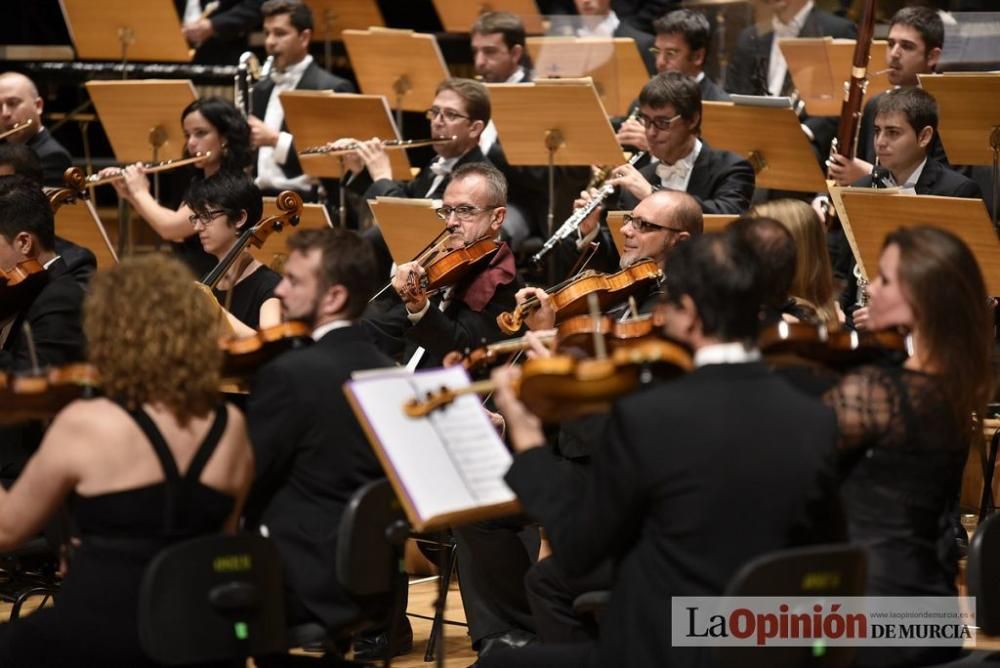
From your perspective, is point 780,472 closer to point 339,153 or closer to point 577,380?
point 577,380

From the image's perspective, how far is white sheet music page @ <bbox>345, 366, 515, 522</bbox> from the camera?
277 cm

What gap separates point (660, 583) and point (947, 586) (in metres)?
0.70

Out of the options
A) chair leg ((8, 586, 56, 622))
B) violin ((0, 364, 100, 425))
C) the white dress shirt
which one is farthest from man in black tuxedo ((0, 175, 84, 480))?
the white dress shirt

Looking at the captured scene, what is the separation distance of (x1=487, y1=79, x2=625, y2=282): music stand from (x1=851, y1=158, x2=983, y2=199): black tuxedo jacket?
1.20 m

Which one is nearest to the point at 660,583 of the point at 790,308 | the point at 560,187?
the point at 790,308

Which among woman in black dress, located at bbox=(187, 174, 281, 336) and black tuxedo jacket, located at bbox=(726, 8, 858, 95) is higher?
woman in black dress, located at bbox=(187, 174, 281, 336)

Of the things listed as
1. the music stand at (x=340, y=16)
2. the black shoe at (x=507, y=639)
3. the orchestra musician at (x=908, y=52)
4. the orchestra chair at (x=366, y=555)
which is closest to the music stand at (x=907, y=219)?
the orchestra musician at (x=908, y=52)

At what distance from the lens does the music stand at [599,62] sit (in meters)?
6.95

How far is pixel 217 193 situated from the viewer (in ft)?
15.5

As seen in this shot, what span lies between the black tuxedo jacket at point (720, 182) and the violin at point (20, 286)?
229 cm

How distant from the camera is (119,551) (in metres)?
2.80

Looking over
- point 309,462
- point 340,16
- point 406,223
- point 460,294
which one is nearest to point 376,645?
point 460,294

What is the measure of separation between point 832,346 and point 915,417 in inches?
8.8

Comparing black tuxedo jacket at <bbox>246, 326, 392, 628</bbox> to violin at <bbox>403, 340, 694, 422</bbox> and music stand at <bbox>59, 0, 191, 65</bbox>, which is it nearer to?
violin at <bbox>403, 340, 694, 422</bbox>
